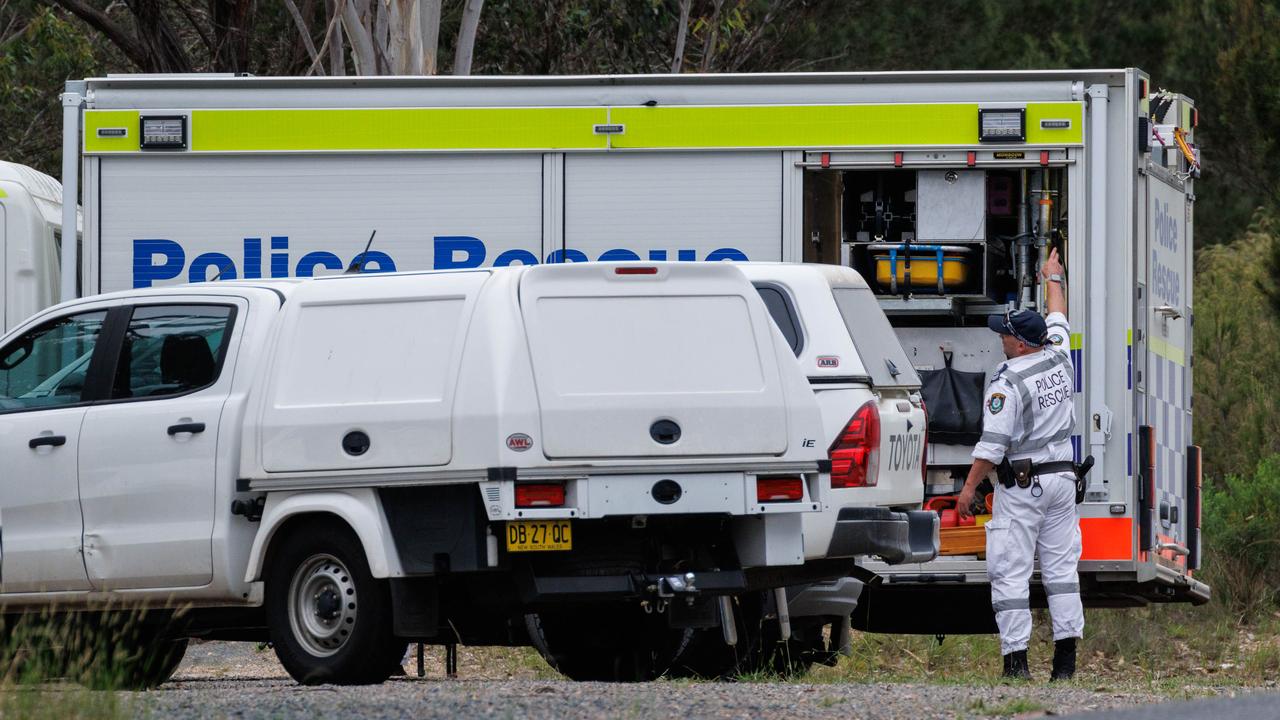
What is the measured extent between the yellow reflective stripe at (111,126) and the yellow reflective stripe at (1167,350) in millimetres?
5444

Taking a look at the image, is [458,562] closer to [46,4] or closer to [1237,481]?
[1237,481]

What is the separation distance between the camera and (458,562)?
7727 millimetres

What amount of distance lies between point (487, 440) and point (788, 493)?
1171 mm

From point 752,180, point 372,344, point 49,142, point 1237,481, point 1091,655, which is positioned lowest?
point 1091,655

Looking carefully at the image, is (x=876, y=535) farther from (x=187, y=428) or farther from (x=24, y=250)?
(x=24, y=250)

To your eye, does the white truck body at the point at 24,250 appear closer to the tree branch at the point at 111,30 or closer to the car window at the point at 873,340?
the car window at the point at 873,340

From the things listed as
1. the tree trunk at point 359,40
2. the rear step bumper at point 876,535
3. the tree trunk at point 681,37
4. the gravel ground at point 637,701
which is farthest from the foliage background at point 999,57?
the gravel ground at point 637,701

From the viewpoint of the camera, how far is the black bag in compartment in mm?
10797

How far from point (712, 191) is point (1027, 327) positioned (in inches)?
74.7

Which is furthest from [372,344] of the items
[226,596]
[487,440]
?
[226,596]

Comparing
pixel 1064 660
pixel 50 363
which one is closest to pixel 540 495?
pixel 50 363

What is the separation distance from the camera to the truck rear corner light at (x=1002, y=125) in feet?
34.2

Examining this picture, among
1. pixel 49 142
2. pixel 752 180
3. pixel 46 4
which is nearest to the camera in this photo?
pixel 752 180

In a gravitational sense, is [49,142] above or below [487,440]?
above
